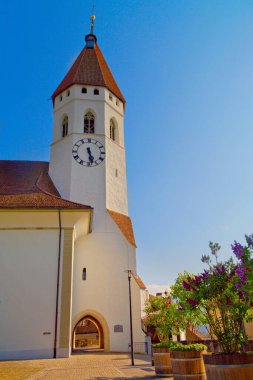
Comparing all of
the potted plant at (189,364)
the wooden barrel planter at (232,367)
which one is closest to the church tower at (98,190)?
the potted plant at (189,364)

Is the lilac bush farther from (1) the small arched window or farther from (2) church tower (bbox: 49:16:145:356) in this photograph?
(1) the small arched window

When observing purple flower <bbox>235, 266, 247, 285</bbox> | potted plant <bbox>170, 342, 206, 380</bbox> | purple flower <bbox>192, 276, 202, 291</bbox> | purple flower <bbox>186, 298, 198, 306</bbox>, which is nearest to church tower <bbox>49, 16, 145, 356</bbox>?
potted plant <bbox>170, 342, 206, 380</bbox>

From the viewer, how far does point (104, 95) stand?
28547 mm

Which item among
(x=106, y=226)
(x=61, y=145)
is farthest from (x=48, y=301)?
(x=61, y=145)

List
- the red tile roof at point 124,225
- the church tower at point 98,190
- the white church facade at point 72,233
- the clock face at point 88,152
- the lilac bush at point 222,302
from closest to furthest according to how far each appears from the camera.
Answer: the lilac bush at point 222,302
the white church facade at point 72,233
the church tower at point 98,190
the red tile roof at point 124,225
the clock face at point 88,152

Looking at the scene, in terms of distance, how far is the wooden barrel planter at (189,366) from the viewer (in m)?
8.23

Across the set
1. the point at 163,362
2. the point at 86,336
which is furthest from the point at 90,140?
the point at 86,336

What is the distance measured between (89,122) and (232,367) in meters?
23.6

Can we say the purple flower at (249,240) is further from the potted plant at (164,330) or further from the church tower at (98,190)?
the church tower at (98,190)

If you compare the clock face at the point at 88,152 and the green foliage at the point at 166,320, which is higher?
the clock face at the point at 88,152

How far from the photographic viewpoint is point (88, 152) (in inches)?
1022

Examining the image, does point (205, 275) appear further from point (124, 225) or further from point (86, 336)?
point (86, 336)

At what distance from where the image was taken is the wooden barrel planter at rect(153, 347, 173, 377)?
10500 millimetres

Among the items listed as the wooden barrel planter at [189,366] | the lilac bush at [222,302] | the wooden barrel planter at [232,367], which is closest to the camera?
the wooden barrel planter at [232,367]
